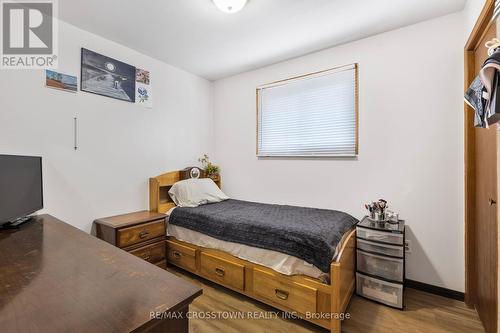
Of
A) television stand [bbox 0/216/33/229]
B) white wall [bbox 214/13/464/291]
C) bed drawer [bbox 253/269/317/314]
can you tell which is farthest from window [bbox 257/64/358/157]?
television stand [bbox 0/216/33/229]

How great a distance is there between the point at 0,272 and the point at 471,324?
290cm

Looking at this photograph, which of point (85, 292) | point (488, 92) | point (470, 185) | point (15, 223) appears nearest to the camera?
point (85, 292)

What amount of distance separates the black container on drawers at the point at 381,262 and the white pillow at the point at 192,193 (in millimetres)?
1755

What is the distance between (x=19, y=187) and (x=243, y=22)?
2267mm

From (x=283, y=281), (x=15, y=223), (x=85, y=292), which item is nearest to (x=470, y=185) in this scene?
(x=283, y=281)

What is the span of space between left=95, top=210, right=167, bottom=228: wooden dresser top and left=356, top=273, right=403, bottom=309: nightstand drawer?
6.94ft

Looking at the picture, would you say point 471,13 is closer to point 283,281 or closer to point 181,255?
point 283,281

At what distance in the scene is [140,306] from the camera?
69cm

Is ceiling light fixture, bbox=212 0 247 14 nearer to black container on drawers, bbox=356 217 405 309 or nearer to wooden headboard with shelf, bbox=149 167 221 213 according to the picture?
wooden headboard with shelf, bbox=149 167 221 213

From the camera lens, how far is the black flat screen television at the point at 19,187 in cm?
155

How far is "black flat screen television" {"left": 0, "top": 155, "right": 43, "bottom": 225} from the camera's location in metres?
1.55

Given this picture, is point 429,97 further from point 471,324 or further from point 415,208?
point 471,324

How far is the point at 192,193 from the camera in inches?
113

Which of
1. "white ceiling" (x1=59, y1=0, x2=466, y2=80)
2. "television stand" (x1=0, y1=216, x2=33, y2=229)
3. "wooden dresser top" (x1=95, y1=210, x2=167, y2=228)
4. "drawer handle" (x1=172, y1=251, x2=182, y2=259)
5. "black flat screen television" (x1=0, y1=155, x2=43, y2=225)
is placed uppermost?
"white ceiling" (x1=59, y1=0, x2=466, y2=80)
